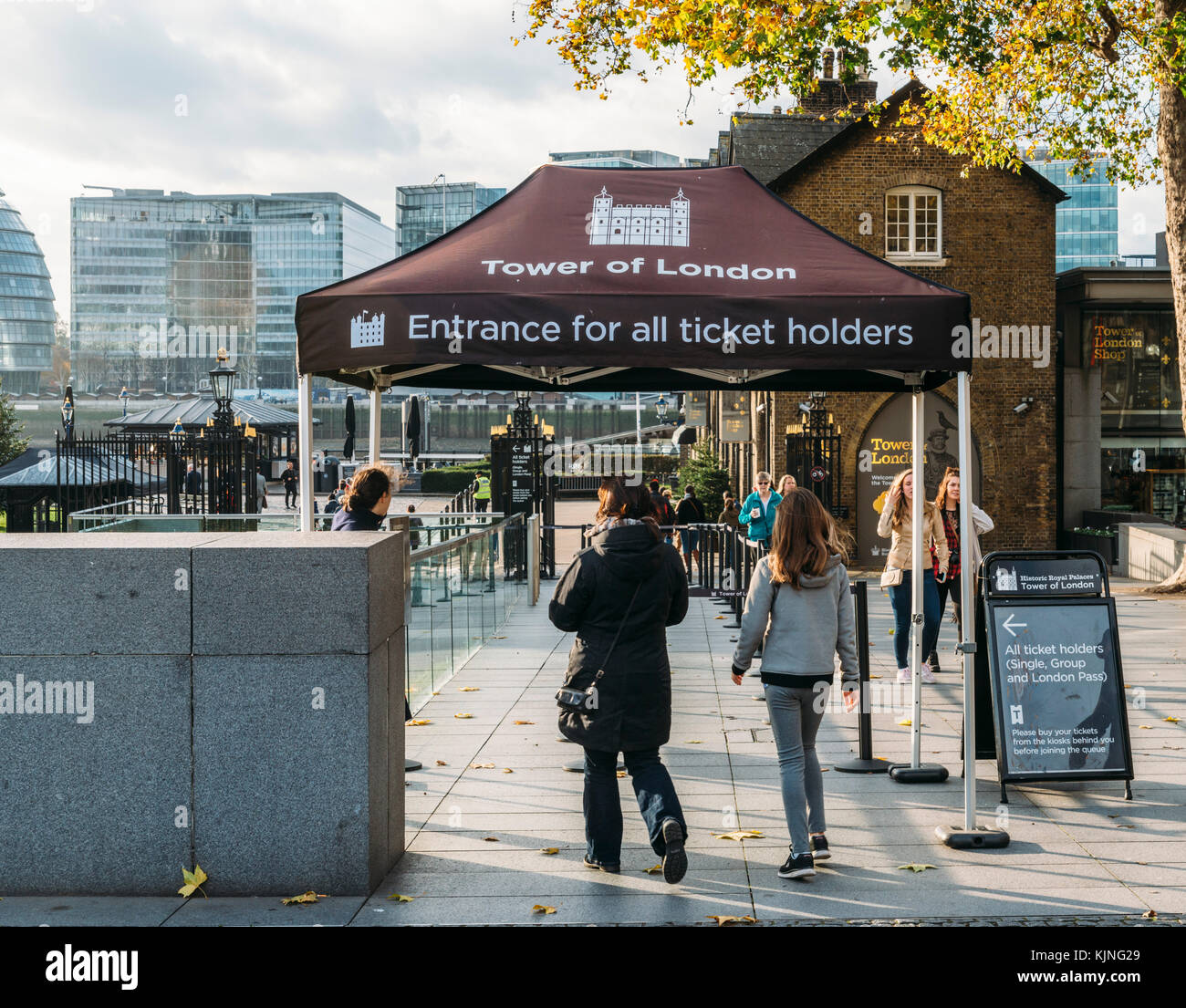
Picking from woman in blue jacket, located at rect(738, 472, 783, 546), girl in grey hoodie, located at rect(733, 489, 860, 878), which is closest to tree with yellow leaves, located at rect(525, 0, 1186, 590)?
woman in blue jacket, located at rect(738, 472, 783, 546)

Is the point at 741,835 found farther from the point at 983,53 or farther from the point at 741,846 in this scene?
the point at 983,53

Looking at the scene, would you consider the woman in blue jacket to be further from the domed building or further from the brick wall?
the domed building

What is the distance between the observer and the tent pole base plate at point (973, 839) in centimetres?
569

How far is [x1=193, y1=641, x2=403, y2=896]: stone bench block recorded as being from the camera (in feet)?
16.4

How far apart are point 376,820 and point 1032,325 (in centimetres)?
2172

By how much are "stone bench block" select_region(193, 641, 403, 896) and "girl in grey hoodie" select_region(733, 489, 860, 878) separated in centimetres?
178

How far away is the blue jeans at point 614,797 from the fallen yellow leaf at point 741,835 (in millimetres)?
691

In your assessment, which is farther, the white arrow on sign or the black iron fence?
the black iron fence

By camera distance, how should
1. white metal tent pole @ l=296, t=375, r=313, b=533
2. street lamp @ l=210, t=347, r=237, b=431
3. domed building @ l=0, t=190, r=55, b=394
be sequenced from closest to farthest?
white metal tent pole @ l=296, t=375, r=313, b=533
street lamp @ l=210, t=347, r=237, b=431
domed building @ l=0, t=190, r=55, b=394

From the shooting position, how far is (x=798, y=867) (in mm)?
5227

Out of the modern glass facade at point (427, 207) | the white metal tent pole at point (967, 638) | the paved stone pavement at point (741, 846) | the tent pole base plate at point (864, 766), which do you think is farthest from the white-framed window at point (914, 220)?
the modern glass facade at point (427, 207)

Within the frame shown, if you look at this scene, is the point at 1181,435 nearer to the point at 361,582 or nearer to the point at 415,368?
the point at 415,368

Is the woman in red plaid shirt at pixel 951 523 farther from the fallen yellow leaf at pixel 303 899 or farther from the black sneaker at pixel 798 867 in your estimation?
the fallen yellow leaf at pixel 303 899

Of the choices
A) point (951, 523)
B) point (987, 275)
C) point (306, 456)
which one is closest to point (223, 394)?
point (987, 275)
